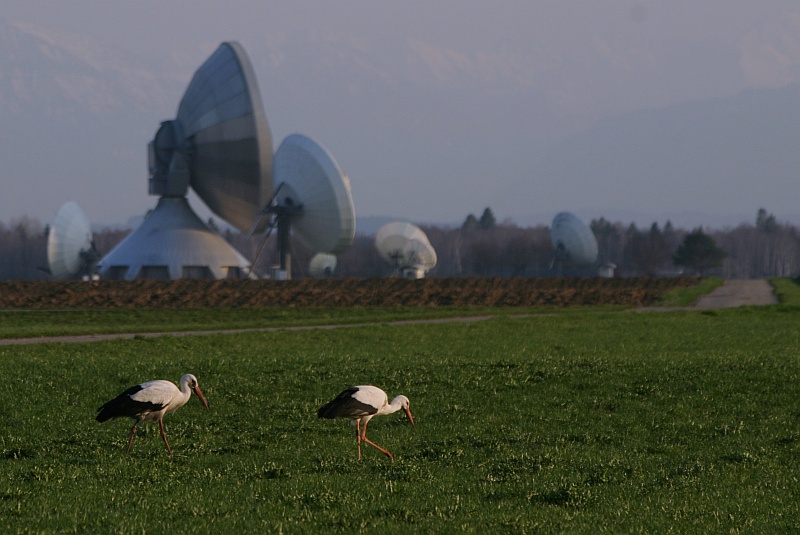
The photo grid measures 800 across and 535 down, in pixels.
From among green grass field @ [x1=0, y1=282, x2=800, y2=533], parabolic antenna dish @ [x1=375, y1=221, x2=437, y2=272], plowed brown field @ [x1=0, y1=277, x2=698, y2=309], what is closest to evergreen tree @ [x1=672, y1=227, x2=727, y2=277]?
parabolic antenna dish @ [x1=375, y1=221, x2=437, y2=272]

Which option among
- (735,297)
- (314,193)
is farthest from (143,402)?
(314,193)

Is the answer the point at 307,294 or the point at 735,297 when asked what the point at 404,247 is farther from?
the point at 307,294

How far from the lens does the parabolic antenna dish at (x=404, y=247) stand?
130 metres

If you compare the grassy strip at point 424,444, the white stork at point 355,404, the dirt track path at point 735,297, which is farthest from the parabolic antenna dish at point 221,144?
the white stork at point 355,404

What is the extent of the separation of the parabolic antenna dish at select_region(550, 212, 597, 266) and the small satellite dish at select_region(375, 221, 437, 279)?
17615 mm

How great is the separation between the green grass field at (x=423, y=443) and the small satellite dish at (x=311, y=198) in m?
48.9

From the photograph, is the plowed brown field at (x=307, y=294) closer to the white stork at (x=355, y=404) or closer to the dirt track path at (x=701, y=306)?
the dirt track path at (x=701, y=306)

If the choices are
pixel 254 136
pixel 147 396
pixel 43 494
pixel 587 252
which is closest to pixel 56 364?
pixel 147 396

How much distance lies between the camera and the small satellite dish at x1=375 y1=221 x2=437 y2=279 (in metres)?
130

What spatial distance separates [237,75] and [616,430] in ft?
213

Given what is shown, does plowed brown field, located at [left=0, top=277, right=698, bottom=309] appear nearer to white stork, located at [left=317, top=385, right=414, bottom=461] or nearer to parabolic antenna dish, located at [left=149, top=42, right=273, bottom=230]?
parabolic antenna dish, located at [left=149, top=42, right=273, bottom=230]

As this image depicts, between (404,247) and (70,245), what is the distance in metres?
43.4

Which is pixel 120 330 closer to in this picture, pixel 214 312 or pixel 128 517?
pixel 214 312

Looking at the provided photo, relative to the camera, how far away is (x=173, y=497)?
40.5ft
